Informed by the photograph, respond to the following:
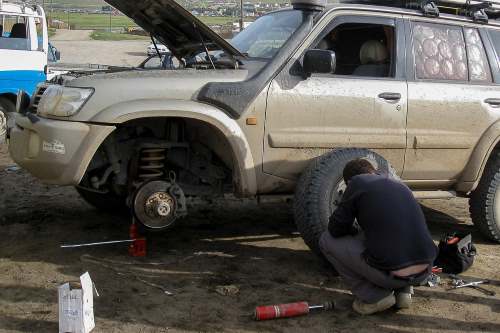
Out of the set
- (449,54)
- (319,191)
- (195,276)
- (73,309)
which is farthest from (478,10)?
(73,309)

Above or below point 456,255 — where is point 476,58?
A: above

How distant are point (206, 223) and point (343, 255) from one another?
2.27 meters

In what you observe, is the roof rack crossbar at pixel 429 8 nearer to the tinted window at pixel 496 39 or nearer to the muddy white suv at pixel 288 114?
the muddy white suv at pixel 288 114

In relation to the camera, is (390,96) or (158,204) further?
(390,96)

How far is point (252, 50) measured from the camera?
17.5ft

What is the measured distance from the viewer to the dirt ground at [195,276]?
12.7 feet

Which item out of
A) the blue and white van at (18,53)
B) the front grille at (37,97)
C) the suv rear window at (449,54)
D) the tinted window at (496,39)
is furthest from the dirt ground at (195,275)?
the blue and white van at (18,53)

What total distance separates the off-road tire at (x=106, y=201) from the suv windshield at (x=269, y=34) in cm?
184

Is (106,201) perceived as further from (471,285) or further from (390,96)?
(471,285)

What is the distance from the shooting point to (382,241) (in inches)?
151

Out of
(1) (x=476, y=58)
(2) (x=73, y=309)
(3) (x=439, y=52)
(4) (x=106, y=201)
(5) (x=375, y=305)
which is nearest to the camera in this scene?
(2) (x=73, y=309)

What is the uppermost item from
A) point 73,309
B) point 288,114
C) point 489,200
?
point 288,114

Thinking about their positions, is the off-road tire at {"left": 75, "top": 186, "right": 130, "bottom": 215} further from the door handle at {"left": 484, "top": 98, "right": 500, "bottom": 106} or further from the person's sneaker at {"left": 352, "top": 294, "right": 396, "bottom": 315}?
the door handle at {"left": 484, "top": 98, "right": 500, "bottom": 106}

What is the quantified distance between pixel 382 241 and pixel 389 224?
0.11 m
